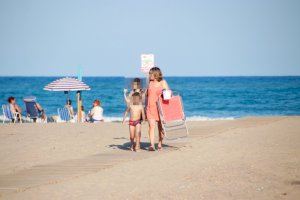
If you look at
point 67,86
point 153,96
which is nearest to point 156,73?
point 153,96

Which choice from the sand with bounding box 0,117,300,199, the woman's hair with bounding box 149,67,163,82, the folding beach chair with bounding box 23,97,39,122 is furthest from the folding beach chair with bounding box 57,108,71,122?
the woman's hair with bounding box 149,67,163,82

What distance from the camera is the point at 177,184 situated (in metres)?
7.68

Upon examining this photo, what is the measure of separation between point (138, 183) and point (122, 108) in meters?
39.2

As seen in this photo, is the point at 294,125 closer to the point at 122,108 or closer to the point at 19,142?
the point at 19,142

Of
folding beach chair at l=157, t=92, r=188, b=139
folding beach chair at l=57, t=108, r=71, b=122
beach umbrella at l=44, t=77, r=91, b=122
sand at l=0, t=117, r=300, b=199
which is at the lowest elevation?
folding beach chair at l=57, t=108, r=71, b=122

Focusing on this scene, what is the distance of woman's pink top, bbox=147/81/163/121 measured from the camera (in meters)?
11.3

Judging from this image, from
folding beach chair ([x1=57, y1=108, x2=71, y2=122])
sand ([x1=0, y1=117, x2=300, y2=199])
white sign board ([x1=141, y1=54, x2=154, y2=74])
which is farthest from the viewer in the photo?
folding beach chair ([x1=57, y1=108, x2=71, y2=122])

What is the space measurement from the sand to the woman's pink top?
27.5 inches

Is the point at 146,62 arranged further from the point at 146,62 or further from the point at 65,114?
the point at 65,114

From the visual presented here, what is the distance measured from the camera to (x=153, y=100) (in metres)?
11.3

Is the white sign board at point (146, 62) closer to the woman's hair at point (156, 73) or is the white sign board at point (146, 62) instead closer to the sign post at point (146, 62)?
the sign post at point (146, 62)

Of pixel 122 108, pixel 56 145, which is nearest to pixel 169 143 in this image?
pixel 56 145

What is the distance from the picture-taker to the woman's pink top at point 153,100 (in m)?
11.3

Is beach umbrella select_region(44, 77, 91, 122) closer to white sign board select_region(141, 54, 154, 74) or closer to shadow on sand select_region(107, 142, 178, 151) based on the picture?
white sign board select_region(141, 54, 154, 74)
